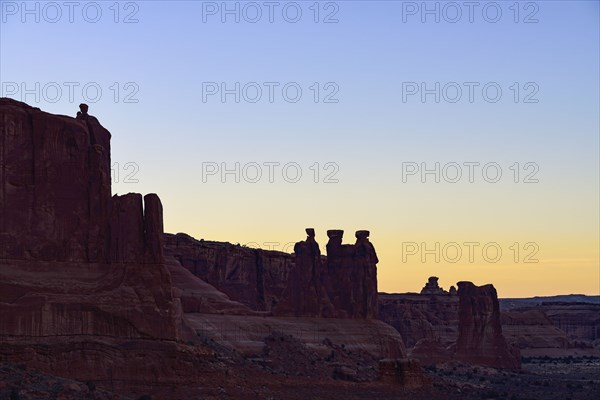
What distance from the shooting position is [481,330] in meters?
138

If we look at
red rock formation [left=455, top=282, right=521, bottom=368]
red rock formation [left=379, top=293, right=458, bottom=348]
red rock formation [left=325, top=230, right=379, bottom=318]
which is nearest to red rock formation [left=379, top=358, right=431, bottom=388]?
red rock formation [left=325, top=230, right=379, bottom=318]

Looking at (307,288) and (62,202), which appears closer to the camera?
(62,202)

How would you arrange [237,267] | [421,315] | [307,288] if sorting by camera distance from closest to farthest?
[307,288], [237,267], [421,315]

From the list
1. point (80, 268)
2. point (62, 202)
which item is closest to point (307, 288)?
point (62, 202)

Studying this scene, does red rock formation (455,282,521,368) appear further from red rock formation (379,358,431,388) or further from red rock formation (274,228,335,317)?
red rock formation (379,358,431,388)

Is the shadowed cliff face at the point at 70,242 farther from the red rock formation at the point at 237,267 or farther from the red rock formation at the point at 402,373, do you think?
the red rock formation at the point at 237,267

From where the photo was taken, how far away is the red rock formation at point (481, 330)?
136875mm

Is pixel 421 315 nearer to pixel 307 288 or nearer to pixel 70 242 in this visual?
pixel 307 288

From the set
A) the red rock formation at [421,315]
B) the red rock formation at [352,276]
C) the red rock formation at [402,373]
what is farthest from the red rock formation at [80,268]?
the red rock formation at [421,315]

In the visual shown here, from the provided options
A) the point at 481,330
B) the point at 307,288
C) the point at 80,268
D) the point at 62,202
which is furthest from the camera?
the point at 481,330

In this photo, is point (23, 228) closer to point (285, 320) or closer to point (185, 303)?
point (185, 303)

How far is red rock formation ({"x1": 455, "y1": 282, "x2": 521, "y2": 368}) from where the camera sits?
13688cm

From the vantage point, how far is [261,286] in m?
143

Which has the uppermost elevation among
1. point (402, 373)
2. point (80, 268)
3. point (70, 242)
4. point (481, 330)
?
point (70, 242)
